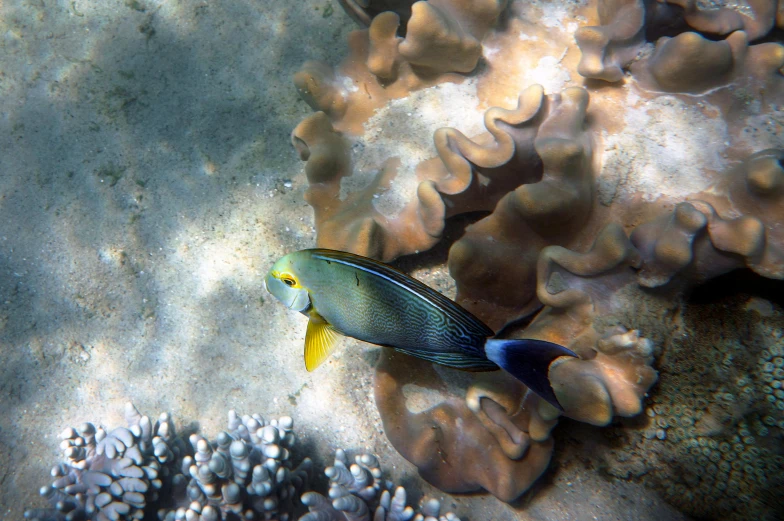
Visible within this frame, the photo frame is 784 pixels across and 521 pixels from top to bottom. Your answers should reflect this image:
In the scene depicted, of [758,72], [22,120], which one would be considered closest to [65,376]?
[22,120]

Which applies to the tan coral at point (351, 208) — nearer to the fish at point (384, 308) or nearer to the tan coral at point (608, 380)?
the fish at point (384, 308)

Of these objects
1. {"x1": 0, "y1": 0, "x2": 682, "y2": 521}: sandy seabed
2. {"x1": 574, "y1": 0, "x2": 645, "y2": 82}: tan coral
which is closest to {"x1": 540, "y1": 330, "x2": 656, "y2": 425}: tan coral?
{"x1": 0, "y1": 0, "x2": 682, "y2": 521}: sandy seabed

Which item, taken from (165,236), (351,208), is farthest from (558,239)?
(165,236)

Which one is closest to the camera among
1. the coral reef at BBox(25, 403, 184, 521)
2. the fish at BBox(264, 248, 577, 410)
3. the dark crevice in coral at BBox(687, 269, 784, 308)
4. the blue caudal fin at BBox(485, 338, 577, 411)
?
the blue caudal fin at BBox(485, 338, 577, 411)

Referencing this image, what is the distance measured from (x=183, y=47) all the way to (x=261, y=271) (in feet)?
7.44

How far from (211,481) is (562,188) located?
2681 mm

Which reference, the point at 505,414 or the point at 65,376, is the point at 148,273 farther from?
the point at 505,414

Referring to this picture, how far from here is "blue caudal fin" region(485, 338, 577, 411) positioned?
5.15 feet

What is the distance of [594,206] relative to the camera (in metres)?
2.59

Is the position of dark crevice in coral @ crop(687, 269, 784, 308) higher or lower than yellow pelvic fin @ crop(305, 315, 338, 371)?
lower

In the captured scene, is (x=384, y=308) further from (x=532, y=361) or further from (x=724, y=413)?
(x=724, y=413)

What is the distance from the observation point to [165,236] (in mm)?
3424

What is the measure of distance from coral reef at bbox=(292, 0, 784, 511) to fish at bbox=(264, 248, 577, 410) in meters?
0.70

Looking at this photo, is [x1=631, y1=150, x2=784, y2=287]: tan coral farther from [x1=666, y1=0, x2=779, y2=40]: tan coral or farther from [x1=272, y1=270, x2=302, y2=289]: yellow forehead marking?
[x1=272, y1=270, x2=302, y2=289]: yellow forehead marking
